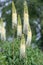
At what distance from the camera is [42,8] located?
37.7 ft

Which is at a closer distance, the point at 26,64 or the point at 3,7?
the point at 26,64

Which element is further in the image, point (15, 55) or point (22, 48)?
point (15, 55)

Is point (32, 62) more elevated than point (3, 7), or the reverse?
point (3, 7)

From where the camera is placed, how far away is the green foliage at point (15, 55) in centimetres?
507

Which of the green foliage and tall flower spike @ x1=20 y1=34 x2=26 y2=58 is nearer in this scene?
tall flower spike @ x1=20 y1=34 x2=26 y2=58

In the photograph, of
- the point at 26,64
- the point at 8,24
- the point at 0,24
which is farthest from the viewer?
the point at 8,24

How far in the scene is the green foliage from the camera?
5.07 m

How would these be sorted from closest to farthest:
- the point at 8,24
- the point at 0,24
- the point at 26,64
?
the point at 26,64 < the point at 0,24 < the point at 8,24

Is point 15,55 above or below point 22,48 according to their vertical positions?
below

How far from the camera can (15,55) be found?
5.15 meters

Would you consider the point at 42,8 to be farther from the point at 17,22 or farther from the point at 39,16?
the point at 17,22

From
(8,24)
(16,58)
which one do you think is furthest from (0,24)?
(8,24)

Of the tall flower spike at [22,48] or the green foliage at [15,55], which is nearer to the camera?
the tall flower spike at [22,48]

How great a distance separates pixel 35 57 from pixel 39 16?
6.18m
